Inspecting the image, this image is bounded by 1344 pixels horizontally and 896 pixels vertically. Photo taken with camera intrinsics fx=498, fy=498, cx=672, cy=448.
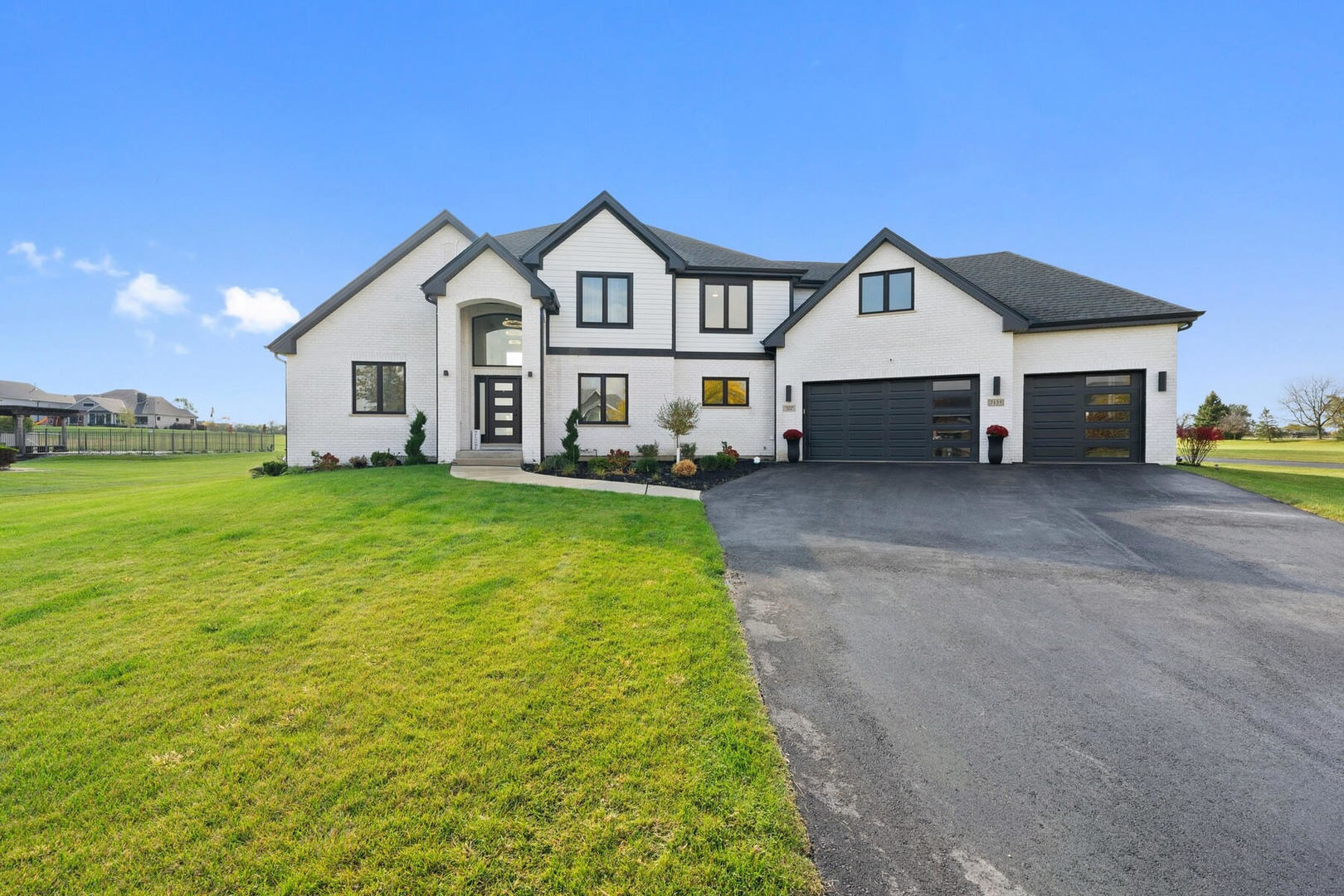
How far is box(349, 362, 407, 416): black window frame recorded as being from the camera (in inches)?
614

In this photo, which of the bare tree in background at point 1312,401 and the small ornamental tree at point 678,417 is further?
the bare tree in background at point 1312,401

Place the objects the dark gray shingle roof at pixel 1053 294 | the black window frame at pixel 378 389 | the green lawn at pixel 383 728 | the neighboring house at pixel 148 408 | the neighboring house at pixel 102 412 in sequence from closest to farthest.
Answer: the green lawn at pixel 383 728 → the dark gray shingle roof at pixel 1053 294 → the black window frame at pixel 378 389 → the neighboring house at pixel 102 412 → the neighboring house at pixel 148 408

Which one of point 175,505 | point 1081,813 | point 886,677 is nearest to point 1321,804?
point 1081,813

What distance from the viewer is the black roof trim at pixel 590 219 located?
1561 cm

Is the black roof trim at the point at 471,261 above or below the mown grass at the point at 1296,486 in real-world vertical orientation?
above

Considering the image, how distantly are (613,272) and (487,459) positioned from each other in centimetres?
713

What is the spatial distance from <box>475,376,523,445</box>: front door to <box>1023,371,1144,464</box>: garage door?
15.5 meters

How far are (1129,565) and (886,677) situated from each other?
468 centimetres

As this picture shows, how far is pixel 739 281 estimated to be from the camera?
16844 mm

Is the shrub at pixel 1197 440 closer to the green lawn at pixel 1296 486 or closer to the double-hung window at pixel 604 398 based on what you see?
the green lawn at pixel 1296 486

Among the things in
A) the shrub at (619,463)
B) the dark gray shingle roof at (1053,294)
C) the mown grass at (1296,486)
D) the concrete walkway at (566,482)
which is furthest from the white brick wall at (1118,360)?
the shrub at (619,463)

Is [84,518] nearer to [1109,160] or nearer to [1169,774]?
[1169,774]

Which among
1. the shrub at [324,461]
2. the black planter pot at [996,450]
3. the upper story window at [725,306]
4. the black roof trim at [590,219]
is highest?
the black roof trim at [590,219]

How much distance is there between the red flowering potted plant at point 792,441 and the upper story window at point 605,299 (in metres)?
6.09
